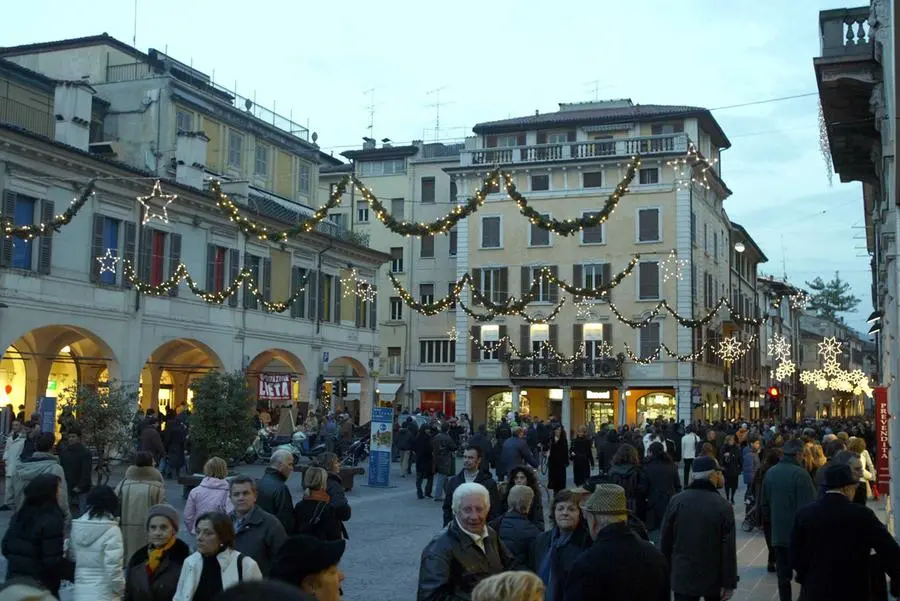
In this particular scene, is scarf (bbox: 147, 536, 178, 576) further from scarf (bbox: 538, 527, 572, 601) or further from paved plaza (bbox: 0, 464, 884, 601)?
paved plaza (bbox: 0, 464, 884, 601)

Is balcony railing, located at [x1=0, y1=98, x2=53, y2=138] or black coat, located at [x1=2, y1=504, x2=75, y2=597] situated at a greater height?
balcony railing, located at [x1=0, y1=98, x2=53, y2=138]

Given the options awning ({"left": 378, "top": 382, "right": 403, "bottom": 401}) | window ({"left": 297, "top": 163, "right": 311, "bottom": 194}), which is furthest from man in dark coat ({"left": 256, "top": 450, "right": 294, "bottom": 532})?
awning ({"left": 378, "top": 382, "right": 403, "bottom": 401})

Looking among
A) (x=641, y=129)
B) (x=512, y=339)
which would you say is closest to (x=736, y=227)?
(x=641, y=129)

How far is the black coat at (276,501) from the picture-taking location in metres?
8.70

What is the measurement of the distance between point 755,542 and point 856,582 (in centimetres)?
925

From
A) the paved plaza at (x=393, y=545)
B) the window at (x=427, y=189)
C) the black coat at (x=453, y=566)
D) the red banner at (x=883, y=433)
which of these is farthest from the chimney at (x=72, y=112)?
the window at (x=427, y=189)

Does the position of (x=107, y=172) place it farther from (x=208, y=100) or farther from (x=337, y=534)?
(x=337, y=534)

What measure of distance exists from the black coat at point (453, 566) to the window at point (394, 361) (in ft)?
163

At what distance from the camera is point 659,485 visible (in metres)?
12.0

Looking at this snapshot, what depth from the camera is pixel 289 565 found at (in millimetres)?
4336

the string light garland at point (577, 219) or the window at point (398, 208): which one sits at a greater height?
the window at point (398, 208)

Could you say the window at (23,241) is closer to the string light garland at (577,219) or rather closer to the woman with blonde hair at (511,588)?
the string light garland at (577,219)

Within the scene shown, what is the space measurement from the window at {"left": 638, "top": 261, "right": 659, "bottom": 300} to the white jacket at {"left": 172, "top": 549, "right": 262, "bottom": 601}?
→ 43.4 metres

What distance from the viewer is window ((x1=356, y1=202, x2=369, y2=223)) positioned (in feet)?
187
